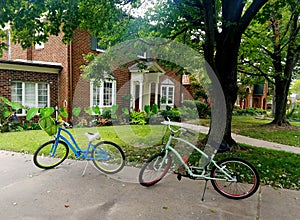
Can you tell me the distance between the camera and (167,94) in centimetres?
1712

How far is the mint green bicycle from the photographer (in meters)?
3.46

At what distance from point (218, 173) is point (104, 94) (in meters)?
9.94

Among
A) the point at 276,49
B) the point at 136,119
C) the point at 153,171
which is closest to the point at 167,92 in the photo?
the point at 136,119

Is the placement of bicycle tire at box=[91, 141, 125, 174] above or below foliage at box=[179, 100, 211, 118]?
below

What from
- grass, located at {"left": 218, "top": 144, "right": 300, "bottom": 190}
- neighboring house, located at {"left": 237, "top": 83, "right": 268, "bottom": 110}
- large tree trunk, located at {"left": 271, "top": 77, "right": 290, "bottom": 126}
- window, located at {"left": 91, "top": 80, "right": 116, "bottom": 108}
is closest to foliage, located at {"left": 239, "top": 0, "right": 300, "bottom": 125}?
large tree trunk, located at {"left": 271, "top": 77, "right": 290, "bottom": 126}

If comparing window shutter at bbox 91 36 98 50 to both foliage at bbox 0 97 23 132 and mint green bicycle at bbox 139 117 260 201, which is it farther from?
mint green bicycle at bbox 139 117 260 201

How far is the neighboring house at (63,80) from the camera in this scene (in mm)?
10242

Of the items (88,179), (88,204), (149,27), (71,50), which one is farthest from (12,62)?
(88,204)

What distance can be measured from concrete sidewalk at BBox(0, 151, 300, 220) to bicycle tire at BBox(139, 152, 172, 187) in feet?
0.38

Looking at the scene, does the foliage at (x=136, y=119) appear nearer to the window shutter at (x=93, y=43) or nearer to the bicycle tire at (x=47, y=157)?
→ the window shutter at (x=93, y=43)

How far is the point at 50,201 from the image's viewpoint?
10.5ft

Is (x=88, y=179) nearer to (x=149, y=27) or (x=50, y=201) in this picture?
(x=50, y=201)

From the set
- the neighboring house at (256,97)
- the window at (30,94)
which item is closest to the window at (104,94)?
the window at (30,94)

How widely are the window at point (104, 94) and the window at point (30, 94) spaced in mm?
2290
